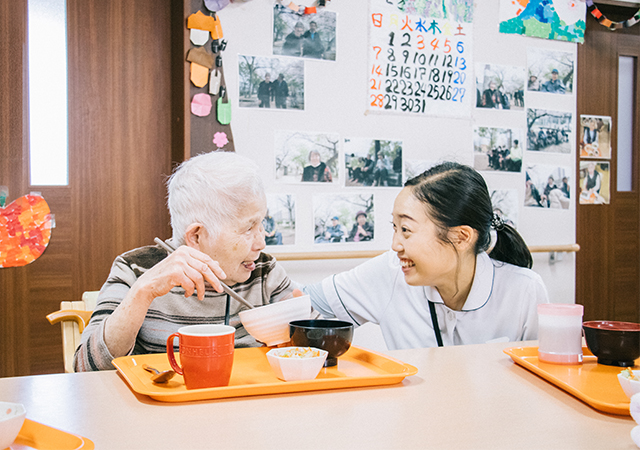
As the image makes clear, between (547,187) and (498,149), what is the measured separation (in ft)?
1.35

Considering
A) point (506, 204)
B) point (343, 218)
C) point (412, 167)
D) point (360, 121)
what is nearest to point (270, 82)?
point (360, 121)

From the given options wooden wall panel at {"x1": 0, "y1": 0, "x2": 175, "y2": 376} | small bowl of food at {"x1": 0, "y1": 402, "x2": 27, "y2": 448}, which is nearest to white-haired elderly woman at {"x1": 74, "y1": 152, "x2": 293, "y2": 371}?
small bowl of food at {"x1": 0, "y1": 402, "x2": 27, "y2": 448}

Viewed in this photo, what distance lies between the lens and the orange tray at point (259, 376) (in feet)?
2.97

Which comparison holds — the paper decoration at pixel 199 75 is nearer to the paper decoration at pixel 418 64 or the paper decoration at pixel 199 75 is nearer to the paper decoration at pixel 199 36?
the paper decoration at pixel 199 36

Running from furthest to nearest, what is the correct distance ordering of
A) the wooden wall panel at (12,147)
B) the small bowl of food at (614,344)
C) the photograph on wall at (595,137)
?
1. the photograph on wall at (595,137)
2. the wooden wall panel at (12,147)
3. the small bowl of food at (614,344)

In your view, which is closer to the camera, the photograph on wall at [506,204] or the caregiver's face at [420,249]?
the caregiver's face at [420,249]

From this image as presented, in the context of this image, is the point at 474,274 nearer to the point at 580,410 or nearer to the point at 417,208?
the point at 417,208

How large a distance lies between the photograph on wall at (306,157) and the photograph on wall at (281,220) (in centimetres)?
→ 10

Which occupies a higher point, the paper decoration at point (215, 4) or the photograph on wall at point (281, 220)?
the paper decoration at point (215, 4)

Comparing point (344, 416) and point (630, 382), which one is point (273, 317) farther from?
point (630, 382)

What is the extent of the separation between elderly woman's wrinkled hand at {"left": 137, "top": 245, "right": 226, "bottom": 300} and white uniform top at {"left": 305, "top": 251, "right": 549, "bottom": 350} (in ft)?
2.13

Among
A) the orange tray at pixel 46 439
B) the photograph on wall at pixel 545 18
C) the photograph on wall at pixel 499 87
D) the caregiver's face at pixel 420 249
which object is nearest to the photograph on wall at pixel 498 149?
the photograph on wall at pixel 499 87

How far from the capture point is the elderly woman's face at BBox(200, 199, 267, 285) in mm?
1404

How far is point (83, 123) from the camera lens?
2510 millimetres
